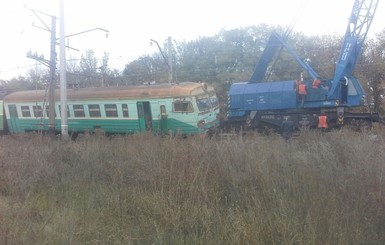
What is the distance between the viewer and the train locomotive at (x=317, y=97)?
57.0ft

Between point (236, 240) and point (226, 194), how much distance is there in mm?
1502

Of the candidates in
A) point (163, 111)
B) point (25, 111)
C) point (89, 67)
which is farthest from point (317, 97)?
point (89, 67)

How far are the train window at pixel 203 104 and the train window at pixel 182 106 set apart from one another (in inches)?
22.9

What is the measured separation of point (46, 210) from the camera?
5.81 meters

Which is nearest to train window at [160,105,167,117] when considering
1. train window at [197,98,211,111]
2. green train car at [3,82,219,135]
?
green train car at [3,82,219,135]

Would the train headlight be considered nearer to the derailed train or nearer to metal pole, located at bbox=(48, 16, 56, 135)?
the derailed train

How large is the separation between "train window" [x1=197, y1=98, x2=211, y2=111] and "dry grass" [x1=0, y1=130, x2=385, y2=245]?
11.2 meters

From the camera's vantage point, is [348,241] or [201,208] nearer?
[348,241]

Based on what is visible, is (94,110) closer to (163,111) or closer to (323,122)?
(163,111)

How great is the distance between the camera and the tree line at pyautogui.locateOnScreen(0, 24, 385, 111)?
28.6 m

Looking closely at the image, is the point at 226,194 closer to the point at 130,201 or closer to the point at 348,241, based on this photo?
the point at 130,201

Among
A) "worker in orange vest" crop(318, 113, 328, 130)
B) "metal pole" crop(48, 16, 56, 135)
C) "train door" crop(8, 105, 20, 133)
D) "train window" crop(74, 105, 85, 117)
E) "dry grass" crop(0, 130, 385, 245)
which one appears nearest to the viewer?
"dry grass" crop(0, 130, 385, 245)

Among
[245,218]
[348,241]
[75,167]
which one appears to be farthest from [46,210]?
[348,241]

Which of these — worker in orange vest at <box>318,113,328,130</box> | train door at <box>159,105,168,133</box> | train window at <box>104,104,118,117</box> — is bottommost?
worker in orange vest at <box>318,113,328,130</box>
